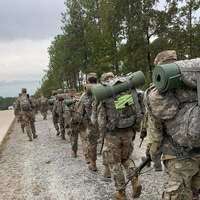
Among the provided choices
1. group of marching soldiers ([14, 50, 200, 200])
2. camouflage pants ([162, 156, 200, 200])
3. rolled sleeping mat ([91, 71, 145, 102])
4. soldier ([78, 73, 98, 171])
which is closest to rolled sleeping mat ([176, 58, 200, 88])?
group of marching soldiers ([14, 50, 200, 200])

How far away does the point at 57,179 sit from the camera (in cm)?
535

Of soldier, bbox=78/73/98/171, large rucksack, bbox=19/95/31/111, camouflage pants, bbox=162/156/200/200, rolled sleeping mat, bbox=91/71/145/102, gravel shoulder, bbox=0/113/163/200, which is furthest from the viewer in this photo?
large rucksack, bbox=19/95/31/111

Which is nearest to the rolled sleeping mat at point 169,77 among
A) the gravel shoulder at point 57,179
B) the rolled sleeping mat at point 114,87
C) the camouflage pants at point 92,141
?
the rolled sleeping mat at point 114,87

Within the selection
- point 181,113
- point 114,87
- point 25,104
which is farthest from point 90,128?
point 25,104

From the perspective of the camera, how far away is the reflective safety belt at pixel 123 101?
3818 mm

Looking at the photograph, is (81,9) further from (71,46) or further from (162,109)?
(162,109)

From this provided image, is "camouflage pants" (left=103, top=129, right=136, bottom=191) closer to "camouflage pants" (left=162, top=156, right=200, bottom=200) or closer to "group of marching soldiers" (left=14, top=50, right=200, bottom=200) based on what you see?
"group of marching soldiers" (left=14, top=50, right=200, bottom=200)

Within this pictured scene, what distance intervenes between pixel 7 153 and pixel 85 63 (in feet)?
45.8

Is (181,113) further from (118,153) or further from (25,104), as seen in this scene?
(25,104)

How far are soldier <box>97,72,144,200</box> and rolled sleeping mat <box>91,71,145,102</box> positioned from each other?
16cm

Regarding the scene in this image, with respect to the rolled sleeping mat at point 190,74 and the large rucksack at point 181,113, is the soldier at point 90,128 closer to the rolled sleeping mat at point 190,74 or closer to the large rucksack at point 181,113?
the large rucksack at point 181,113

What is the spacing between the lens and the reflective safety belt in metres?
3.82

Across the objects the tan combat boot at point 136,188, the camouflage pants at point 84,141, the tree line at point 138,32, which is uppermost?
the tree line at point 138,32

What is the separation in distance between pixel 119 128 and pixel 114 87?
73cm
